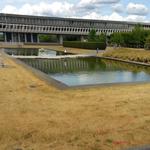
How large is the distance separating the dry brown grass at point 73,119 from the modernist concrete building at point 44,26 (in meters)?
87.5

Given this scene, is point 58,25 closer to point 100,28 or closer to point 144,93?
point 100,28

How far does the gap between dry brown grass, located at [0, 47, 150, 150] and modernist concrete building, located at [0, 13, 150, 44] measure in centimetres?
8750

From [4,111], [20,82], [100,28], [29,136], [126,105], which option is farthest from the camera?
[100,28]

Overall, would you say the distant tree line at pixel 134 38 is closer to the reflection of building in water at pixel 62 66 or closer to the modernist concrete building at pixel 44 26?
the reflection of building in water at pixel 62 66

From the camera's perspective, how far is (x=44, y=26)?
100812 mm

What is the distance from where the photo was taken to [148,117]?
23.9 feet

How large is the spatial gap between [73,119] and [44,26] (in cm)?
9573

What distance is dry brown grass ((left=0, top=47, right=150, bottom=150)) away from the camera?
5613 millimetres

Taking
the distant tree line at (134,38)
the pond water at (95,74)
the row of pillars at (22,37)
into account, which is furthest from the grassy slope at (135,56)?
the row of pillars at (22,37)

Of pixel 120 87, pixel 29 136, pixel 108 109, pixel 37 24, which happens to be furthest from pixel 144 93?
pixel 37 24

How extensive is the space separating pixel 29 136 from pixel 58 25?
9830 cm

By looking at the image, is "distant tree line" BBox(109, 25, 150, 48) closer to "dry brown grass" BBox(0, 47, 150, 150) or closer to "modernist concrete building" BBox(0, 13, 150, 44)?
"modernist concrete building" BBox(0, 13, 150, 44)

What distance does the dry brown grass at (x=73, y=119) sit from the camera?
5613mm

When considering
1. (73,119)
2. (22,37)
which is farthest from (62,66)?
(22,37)
